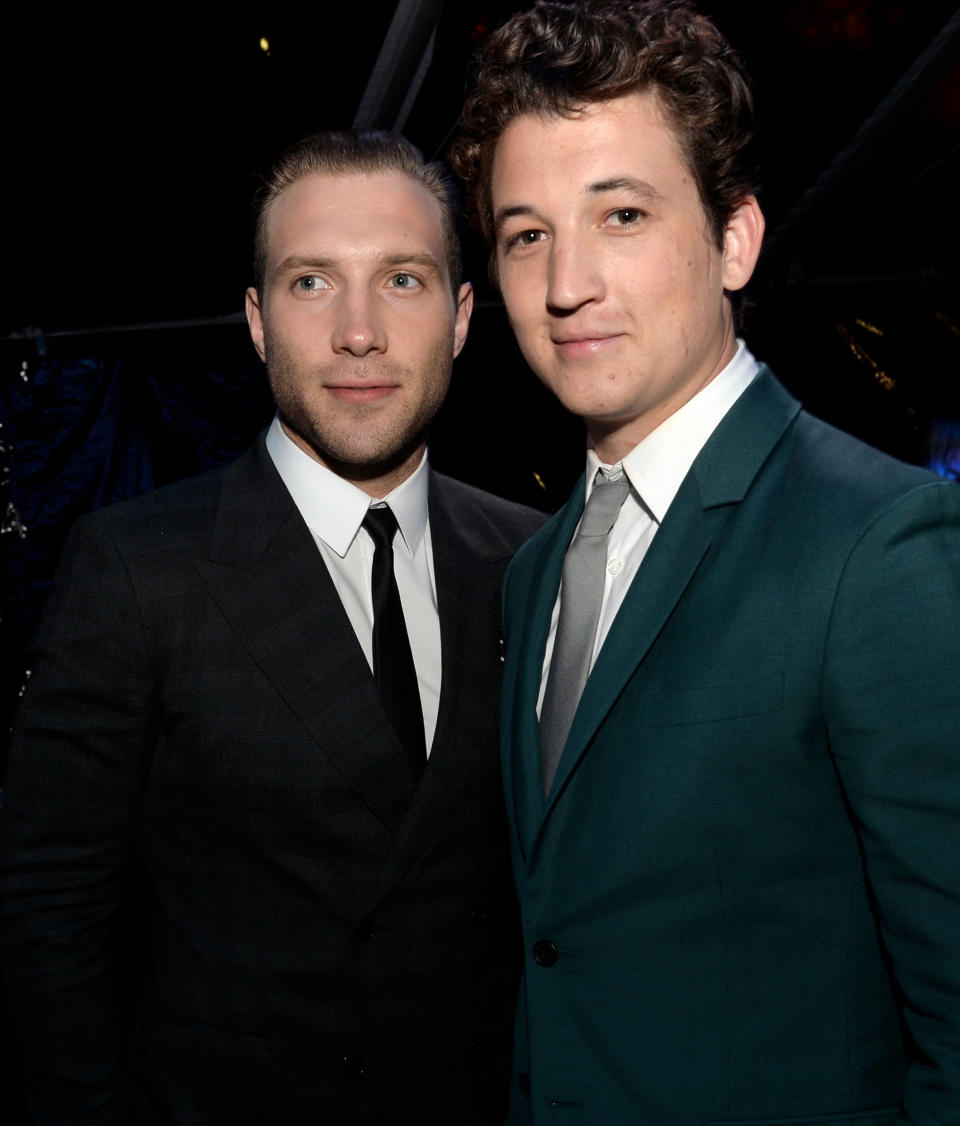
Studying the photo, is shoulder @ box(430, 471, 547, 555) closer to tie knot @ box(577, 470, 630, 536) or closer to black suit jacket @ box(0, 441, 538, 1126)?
black suit jacket @ box(0, 441, 538, 1126)

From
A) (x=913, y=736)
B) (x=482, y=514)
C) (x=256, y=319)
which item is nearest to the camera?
(x=913, y=736)

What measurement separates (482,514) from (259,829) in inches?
35.8

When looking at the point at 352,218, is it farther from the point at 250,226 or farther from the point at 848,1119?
the point at 848,1119

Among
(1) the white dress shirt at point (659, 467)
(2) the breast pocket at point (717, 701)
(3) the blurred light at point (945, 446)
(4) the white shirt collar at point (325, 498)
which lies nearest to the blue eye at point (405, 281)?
(4) the white shirt collar at point (325, 498)

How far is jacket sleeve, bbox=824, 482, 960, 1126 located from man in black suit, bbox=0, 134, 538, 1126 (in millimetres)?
807

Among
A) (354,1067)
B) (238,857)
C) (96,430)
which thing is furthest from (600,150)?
(96,430)

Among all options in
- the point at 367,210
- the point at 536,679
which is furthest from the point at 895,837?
the point at 367,210

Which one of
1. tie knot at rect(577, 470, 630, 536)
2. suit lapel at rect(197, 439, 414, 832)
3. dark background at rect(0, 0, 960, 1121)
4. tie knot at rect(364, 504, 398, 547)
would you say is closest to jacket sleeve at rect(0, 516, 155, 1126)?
suit lapel at rect(197, 439, 414, 832)

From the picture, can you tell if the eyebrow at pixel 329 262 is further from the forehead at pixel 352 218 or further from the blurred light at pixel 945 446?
the blurred light at pixel 945 446

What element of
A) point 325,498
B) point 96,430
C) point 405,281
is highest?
point 96,430

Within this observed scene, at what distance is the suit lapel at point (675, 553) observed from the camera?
129 cm

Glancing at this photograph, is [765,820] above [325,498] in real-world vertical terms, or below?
below

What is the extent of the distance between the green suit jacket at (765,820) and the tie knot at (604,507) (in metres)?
0.22

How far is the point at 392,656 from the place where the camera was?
1822 mm
